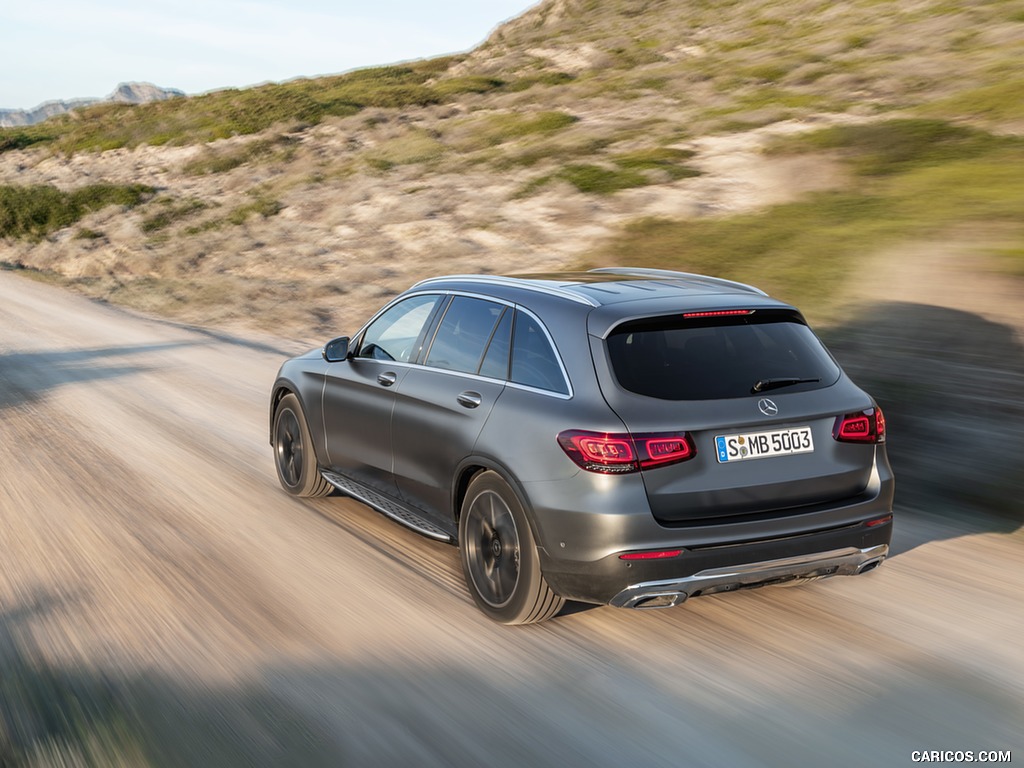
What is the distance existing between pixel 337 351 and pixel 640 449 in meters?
2.93

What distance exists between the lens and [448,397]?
5.46 meters

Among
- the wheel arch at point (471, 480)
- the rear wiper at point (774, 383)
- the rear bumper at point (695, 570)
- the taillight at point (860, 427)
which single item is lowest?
the rear bumper at point (695, 570)

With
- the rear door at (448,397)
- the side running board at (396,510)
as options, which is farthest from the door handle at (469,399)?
the side running board at (396,510)

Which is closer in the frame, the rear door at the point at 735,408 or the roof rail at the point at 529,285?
the rear door at the point at 735,408

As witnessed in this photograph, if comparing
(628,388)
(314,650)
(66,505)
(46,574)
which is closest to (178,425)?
(66,505)

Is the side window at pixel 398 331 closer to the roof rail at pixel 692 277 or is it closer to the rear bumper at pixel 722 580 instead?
the roof rail at pixel 692 277

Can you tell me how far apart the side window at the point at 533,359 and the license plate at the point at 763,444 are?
74 centimetres

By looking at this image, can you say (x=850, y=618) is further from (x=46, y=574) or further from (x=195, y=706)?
(x=46, y=574)

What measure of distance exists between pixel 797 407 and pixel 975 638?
1345mm

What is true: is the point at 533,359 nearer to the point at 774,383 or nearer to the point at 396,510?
the point at 774,383

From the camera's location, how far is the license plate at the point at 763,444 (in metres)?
4.50

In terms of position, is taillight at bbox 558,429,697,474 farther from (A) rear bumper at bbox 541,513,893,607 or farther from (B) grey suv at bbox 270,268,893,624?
(A) rear bumper at bbox 541,513,893,607

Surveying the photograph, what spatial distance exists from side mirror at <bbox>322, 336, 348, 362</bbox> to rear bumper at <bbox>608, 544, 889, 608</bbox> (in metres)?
2.93

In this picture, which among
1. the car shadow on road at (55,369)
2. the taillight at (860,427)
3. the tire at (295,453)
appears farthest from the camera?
the car shadow on road at (55,369)
